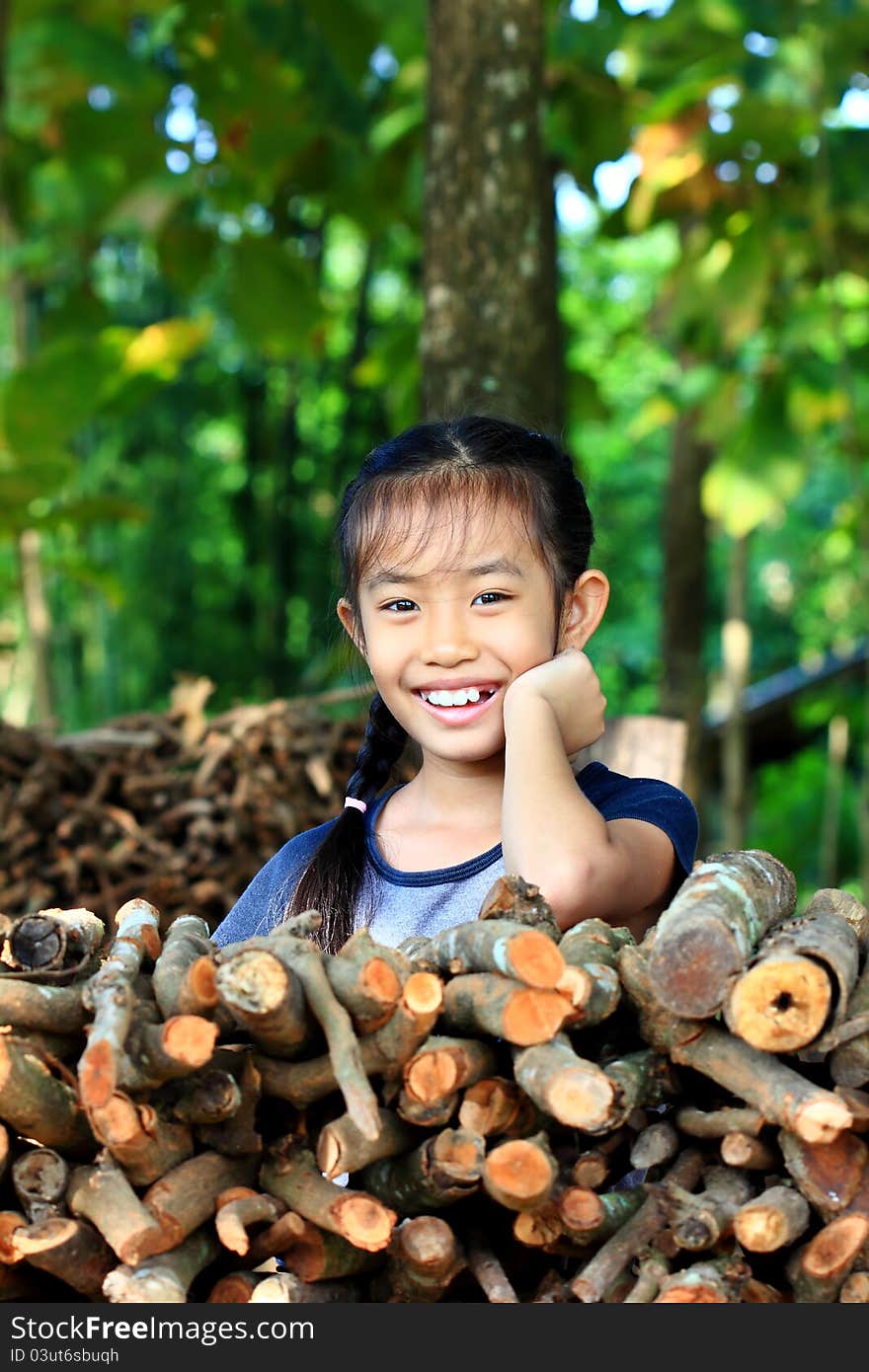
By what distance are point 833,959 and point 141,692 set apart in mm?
5952

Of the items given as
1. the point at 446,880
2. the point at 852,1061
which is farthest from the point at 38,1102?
the point at 446,880

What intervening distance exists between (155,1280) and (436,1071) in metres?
0.24

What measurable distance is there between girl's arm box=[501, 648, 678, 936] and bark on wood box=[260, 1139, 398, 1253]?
48 cm

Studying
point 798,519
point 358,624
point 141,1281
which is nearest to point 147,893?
point 358,624

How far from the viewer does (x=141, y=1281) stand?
3.39ft

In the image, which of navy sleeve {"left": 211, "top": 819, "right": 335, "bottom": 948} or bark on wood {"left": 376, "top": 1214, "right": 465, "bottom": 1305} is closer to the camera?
bark on wood {"left": 376, "top": 1214, "right": 465, "bottom": 1305}

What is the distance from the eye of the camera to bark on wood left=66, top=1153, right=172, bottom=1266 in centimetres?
104

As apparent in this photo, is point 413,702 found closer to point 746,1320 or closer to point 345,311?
point 746,1320

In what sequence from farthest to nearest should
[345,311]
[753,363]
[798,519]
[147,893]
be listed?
[798,519]
[345,311]
[753,363]
[147,893]

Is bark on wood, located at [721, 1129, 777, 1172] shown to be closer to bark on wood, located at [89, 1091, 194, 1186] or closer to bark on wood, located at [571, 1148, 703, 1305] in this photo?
bark on wood, located at [571, 1148, 703, 1305]

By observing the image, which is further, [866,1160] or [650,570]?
[650,570]

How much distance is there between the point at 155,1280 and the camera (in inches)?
40.8

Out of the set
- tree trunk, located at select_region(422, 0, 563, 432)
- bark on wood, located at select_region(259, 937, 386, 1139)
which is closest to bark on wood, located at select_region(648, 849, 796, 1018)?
bark on wood, located at select_region(259, 937, 386, 1139)

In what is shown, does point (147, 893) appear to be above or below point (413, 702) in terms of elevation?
below
